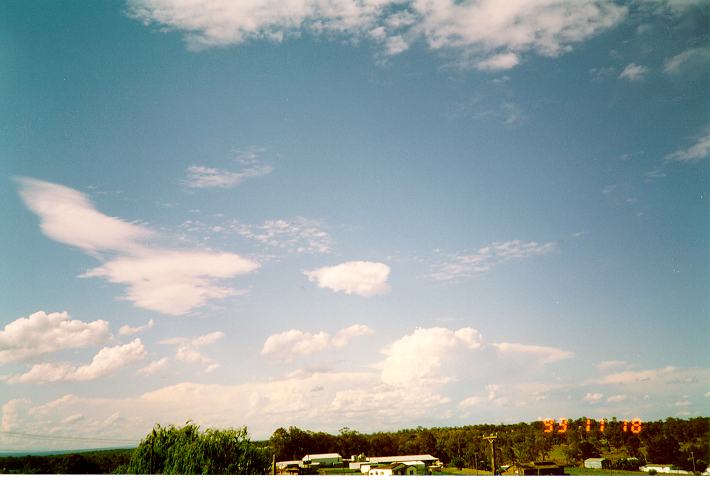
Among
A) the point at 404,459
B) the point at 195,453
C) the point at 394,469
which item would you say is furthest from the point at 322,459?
the point at 195,453

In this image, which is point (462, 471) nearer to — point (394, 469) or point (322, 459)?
point (394, 469)

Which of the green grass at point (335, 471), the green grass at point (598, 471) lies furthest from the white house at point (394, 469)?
the green grass at point (598, 471)

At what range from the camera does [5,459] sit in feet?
54.6

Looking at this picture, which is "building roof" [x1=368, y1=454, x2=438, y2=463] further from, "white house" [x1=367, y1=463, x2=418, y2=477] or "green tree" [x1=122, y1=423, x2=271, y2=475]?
"green tree" [x1=122, y1=423, x2=271, y2=475]

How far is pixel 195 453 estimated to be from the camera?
15.8 m

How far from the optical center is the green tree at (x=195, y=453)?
15.6 m

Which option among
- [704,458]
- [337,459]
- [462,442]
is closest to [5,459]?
Answer: [337,459]

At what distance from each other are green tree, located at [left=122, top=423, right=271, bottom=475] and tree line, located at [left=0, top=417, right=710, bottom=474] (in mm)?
32

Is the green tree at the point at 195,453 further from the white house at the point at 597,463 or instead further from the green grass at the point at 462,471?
the white house at the point at 597,463

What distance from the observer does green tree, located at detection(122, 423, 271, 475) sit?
51.1ft

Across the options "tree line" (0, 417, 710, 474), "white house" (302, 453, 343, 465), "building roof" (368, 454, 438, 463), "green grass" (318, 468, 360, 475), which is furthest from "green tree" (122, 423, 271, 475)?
"white house" (302, 453, 343, 465)

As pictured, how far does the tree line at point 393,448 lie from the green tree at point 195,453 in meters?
0.03

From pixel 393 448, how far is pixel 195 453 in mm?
14965

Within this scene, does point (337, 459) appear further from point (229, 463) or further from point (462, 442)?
point (229, 463)
